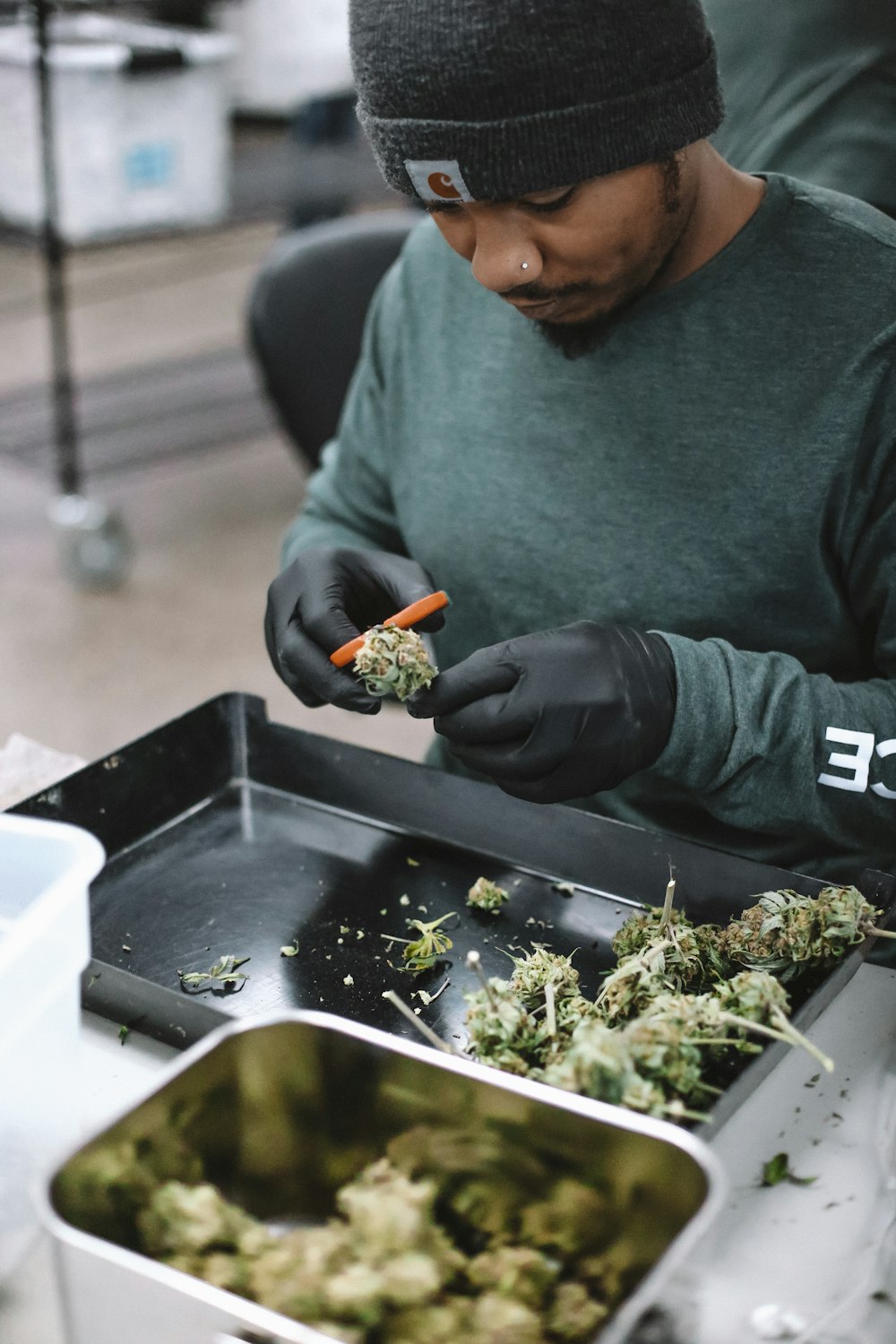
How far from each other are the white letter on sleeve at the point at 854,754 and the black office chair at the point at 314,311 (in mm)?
1087

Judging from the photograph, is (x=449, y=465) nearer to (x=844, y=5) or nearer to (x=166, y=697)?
(x=844, y=5)

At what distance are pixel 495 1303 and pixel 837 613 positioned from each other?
2.60ft

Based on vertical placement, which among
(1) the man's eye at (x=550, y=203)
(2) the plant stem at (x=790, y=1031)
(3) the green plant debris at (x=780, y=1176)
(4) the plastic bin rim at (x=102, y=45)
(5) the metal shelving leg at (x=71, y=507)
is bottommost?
(5) the metal shelving leg at (x=71, y=507)

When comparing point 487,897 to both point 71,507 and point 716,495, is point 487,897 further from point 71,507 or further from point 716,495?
point 71,507

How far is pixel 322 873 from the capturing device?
3.85ft

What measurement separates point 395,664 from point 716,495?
37 cm

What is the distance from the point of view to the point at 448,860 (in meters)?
1.20

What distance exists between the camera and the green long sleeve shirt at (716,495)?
1.16 meters

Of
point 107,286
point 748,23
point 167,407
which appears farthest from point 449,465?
point 107,286

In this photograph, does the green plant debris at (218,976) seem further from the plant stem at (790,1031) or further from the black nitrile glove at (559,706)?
the plant stem at (790,1031)

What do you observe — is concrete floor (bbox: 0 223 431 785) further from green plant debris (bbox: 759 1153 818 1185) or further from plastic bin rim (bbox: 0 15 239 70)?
green plant debris (bbox: 759 1153 818 1185)

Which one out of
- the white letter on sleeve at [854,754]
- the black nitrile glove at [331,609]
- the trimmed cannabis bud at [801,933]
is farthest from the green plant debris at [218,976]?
the white letter on sleeve at [854,754]

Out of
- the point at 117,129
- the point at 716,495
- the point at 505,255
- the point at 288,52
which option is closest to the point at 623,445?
the point at 716,495

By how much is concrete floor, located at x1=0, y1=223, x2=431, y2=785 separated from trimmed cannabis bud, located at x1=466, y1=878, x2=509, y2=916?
110cm
